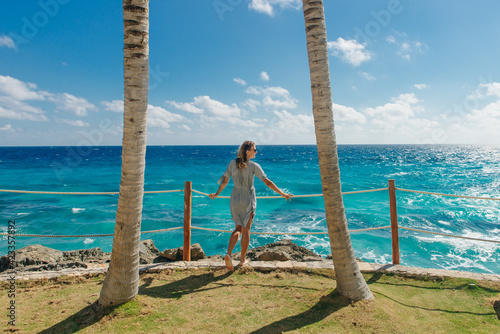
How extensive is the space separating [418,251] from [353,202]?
907cm

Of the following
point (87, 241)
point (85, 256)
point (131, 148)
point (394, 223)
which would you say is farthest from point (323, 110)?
point (87, 241)

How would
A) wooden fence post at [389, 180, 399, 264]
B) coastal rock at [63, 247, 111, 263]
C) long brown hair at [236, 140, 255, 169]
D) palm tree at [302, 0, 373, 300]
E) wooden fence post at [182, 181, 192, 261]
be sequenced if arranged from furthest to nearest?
coastal rock at [63, 247, 111, 263] < wooden fence post at [182, 181, 192, 261] < wooden fence post at [389, 180, 399, 264] < long brown hair at [236, 140, 255, 169] < palm tree at [302, 0, 373, 300]

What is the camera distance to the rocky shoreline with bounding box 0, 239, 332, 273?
17.0 feet

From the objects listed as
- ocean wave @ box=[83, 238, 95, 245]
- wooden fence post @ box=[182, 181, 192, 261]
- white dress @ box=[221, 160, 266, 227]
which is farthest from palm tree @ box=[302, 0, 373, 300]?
ocean wave @ box=[83, 238, 95, 245]

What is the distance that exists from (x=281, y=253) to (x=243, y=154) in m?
2.67

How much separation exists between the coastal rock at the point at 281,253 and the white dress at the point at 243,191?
179cm

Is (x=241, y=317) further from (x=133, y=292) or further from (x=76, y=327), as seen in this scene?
(x=76, y=327)

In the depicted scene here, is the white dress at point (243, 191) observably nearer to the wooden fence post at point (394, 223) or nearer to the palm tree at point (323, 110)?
the palm tree at point (323, 110)

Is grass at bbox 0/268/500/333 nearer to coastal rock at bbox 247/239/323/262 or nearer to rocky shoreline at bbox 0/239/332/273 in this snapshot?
rocky shoreline at bbox 0/239/332/273

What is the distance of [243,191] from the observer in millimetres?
4363

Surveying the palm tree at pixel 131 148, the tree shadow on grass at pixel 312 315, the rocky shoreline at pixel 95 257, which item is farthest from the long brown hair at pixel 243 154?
the rocky shoreline at pixel 95 257

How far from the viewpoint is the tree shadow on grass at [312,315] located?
296 centimetres

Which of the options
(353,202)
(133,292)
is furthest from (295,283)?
(353,202)

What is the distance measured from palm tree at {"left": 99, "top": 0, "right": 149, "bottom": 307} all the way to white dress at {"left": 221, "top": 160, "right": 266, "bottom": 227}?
5.06 feet
